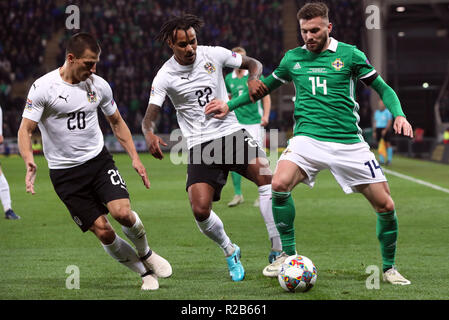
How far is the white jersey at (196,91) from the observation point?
671 cm

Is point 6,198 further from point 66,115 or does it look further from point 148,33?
point 148,33

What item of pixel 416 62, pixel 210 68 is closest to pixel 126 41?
pixel 416 62

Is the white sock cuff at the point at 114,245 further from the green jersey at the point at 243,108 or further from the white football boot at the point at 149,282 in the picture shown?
the green jersey at the point at 243,108

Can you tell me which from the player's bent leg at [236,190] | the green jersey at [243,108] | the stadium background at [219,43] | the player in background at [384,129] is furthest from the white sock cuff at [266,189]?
the stadium background at [219,43]

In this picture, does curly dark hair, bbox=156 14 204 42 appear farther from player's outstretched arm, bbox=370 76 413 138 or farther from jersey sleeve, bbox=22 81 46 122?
player's outstretched arm, bbox=370 76 413 138

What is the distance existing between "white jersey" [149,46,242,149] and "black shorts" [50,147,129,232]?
0.98 m

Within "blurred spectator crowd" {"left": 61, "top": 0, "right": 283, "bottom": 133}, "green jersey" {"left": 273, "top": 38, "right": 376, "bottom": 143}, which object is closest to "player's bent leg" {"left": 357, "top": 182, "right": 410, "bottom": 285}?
"green jersey" {"left": 273, "top": 38, "right": 376, "bottom": 143}

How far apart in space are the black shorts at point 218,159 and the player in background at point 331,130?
0.62 metres

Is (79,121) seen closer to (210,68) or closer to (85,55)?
(85,55)

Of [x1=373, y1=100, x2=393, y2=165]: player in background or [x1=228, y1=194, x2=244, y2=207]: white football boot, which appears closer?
[x1=228, y1=194, x2=244, y2=207]: white football boot

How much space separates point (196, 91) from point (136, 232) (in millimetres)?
1451

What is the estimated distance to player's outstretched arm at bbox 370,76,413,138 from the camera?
562 centimetres

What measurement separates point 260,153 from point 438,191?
8.02m

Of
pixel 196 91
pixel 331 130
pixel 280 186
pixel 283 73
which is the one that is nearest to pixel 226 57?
pixel 196 91
